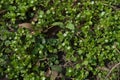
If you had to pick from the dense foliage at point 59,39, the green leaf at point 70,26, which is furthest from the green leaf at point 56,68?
the green leaf at point 70,26

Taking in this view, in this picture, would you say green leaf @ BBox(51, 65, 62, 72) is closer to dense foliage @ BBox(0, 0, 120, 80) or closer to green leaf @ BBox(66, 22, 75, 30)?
dense foliage @ BBox(0, 0, 120, 80)

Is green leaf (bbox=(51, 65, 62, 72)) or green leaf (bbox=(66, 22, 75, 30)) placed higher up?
green leaf (bbox=(66, 22, 75, 30))

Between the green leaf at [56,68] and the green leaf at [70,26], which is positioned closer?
the green leaf at [56,68]

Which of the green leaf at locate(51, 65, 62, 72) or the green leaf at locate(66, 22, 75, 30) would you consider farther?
the green leaf at locate(66, 22, 75, 30)

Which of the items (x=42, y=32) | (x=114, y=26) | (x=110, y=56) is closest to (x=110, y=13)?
(x=114, y=26)

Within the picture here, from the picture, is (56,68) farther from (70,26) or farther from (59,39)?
(70,26)

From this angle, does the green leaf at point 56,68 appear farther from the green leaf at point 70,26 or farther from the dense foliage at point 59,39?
the green leaf at point 70,26

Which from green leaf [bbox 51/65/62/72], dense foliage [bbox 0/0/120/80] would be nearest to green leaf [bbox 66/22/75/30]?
dense foliage [bbox 0/0/120/80]

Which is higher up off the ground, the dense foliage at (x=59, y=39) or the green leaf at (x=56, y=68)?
the dense foliage at (x=59, y=39)

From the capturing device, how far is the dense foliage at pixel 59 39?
12.0 ft

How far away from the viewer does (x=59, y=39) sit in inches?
153

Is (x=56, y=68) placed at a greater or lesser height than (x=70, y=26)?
lesser

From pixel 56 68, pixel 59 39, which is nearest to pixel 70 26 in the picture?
pixel 59 39

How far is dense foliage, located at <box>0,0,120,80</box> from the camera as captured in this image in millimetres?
3652
